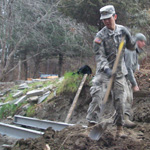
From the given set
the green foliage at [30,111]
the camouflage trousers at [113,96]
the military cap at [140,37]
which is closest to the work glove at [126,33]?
the military cap at [140,37]

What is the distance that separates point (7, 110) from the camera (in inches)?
372

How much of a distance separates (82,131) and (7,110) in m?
5.45

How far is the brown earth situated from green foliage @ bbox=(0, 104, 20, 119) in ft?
4.25

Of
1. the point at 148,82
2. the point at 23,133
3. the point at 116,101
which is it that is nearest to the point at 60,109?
the point at 23,133

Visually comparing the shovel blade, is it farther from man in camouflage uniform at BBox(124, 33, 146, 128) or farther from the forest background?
the forest background

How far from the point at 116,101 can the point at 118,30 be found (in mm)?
1326

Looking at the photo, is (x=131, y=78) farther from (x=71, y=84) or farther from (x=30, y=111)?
(x=30, y=111)

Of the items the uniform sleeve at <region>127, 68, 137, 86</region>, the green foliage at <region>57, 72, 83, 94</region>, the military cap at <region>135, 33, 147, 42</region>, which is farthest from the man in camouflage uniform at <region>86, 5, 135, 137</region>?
the green foliage at <region>57, 72, 83, 94</region>

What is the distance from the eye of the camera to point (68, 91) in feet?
27.5

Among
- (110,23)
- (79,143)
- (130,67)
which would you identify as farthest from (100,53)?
(79,143)

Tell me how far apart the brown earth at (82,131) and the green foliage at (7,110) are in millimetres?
1295

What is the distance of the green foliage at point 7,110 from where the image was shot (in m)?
9.25

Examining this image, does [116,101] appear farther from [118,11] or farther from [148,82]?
[118,11]

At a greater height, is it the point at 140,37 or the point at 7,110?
the point at 140,37
